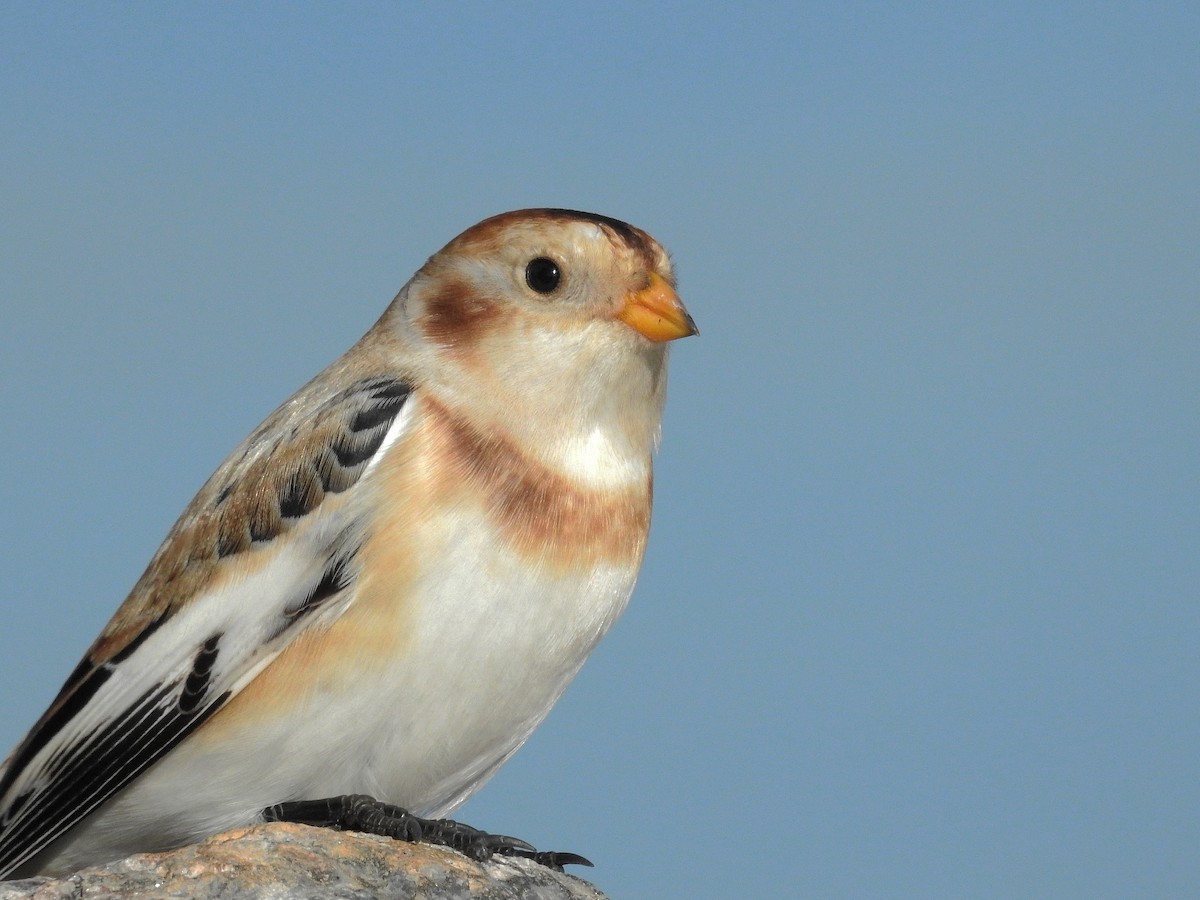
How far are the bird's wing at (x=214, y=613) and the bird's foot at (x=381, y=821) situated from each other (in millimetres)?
412

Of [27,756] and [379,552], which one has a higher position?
[379,552]

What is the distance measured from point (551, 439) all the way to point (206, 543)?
1.16 meters

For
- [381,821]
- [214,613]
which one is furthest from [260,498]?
[381,821]

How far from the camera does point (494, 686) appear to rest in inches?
184

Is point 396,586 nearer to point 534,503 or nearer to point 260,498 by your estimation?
point 534,503

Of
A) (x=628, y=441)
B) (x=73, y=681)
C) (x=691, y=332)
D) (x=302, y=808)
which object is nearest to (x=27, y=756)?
(x=73, y=681)

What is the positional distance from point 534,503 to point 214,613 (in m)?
1.05

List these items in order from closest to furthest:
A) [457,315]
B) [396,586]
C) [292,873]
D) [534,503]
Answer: [292,873]
[396,586]
[534,503]
[457,315]

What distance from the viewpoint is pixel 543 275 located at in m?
4.86

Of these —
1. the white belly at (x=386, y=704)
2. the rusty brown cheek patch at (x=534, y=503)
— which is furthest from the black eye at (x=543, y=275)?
the white belly at (x=386, y=704)

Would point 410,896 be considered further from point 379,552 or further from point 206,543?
point 206,543

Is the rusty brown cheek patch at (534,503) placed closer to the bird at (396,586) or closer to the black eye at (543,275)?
the bird at (396,586)

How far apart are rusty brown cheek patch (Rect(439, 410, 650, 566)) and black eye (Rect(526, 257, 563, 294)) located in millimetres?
507

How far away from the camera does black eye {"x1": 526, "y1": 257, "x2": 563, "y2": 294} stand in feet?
15.9
